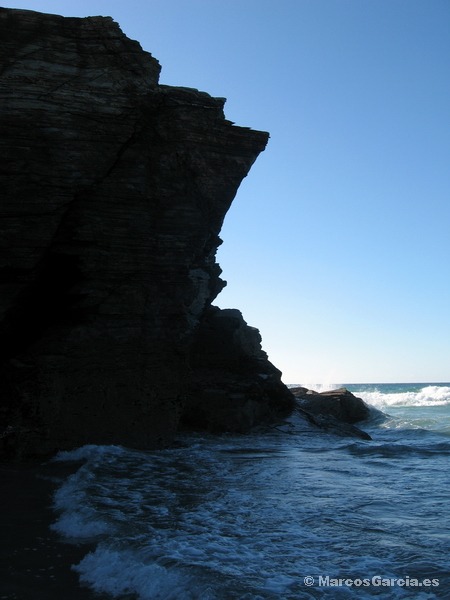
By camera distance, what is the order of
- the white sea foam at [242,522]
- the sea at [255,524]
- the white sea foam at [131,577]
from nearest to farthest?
the white sea foam at [131,577] < the sea at [255,524] < the white sea foam at [242,522]

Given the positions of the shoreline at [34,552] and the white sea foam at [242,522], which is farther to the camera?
the white sea foam at [242,522]

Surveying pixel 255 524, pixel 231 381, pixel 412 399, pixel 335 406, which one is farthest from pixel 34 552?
pixel 412 399

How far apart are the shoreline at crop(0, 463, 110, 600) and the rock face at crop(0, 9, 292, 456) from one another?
342 centimetres

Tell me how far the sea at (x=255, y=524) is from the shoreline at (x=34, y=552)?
0.15 m

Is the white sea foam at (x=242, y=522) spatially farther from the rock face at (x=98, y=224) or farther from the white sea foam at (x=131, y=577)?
the rock face at (x=98, y=224)

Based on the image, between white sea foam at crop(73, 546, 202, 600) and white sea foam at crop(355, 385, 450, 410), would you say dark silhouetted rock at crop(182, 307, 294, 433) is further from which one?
white sea foam at crop(355, 385, 450, 410)

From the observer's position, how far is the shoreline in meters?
5.50

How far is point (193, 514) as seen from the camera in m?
8.07

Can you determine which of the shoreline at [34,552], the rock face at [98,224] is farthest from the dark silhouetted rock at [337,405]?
the shoreline at [34,552]

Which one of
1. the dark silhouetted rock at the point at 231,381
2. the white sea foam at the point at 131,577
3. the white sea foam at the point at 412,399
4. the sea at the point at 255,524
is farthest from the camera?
the white sea foam at the point at 412,399

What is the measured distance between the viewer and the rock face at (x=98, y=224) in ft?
39.1

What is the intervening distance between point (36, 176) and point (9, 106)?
4.73 feet


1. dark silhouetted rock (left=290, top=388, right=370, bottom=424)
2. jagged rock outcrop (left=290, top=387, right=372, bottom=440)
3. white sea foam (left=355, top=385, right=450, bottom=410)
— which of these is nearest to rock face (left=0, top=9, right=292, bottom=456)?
jagged rock outcrop (left=290, top=387, right=372, bottom=440)

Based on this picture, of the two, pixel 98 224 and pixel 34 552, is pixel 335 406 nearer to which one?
pixel 98 224
